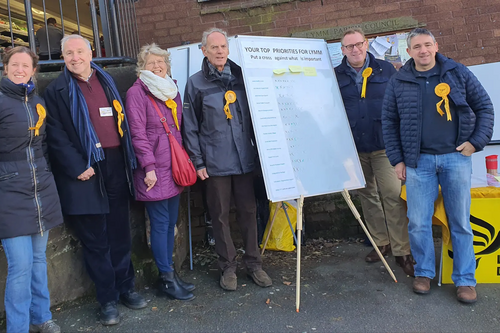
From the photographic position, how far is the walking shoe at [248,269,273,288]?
3475 millimetres

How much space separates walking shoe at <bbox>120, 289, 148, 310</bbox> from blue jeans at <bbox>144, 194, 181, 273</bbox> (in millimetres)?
262

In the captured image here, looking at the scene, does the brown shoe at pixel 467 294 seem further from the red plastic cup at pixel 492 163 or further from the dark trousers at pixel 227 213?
the dark trousers at pixel 227 213

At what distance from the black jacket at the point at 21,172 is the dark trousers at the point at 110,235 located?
0.31 m

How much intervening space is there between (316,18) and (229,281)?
10.3 feet

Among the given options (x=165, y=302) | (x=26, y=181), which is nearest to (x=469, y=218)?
(x=165, y=302)

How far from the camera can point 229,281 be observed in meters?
3.44

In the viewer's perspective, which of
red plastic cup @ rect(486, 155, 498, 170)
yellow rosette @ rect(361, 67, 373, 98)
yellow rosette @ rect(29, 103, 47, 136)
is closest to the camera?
yellow rosette @ rect(29, 103, 47, 136)

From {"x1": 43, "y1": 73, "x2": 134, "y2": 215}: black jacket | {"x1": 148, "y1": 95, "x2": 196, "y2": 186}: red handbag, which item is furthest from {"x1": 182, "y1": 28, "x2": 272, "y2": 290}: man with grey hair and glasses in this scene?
{"x1": 43, "y1": 73, "x2": 134, "y2": 215}: black jacket

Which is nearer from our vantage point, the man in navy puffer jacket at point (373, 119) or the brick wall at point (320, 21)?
the man in navy puffer jacket at point (373, 119)

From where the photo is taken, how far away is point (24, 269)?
2564mm

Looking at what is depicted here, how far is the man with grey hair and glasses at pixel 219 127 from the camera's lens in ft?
10.8

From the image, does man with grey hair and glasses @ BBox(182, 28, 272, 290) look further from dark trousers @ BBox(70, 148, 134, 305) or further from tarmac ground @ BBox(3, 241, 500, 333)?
dark trousers @ BBox(70, 148, 134, 305)

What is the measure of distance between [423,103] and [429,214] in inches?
33.3

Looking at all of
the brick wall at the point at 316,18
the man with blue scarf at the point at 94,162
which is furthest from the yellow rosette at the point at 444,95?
the man with blue scarf at the point at 94,162
